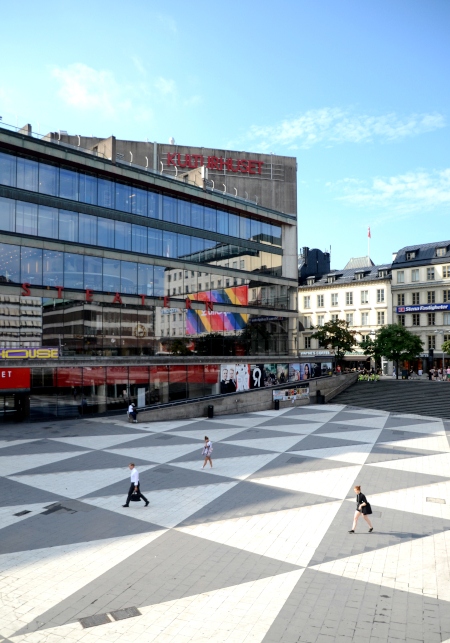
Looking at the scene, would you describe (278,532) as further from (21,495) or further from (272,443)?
(272,443)

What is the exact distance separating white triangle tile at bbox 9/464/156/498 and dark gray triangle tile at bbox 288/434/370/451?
361 inches

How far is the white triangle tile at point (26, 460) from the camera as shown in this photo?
2163 cm

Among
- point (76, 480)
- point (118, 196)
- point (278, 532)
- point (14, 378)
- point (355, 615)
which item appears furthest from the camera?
point (118, 196)

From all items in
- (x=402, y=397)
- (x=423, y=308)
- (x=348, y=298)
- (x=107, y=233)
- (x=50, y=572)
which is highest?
(x=107, y=233)

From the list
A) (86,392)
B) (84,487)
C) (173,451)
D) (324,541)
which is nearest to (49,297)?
(86,392)

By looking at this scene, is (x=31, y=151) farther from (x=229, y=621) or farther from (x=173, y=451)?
(x=229, y=621)

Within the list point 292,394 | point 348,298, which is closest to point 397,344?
point 292,394

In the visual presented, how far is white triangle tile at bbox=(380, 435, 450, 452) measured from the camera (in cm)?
2732

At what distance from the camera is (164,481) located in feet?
66.2

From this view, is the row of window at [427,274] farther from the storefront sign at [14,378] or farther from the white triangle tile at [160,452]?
the storefront sign at [14,378]

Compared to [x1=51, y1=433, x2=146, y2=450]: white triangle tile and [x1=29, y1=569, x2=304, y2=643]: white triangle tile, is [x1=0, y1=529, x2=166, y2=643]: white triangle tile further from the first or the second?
[x1=51, y1=433, x2=146, y2=450]: white triangle tile

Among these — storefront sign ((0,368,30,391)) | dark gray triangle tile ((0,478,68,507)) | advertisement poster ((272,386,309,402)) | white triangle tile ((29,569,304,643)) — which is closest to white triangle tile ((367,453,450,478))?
white triangle tile ((29,569,304,643))

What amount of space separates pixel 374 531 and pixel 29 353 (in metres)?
24.5

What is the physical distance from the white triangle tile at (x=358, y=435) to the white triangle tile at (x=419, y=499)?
921cm
